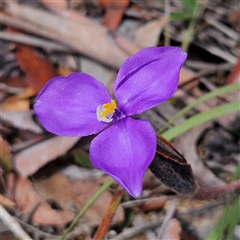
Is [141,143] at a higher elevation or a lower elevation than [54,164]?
higher

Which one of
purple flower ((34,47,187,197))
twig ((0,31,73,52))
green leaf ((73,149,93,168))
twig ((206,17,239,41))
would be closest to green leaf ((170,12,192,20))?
twig ((206,17,239,41))

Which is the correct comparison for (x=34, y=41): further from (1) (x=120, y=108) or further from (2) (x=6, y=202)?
(1) (x=120, y=108)

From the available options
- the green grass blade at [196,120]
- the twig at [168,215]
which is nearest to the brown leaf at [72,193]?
the twig at [168,215]

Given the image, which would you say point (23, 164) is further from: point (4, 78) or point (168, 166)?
point (168, 166)

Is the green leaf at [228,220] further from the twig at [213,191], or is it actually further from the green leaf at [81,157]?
the green leaf at [81,157]

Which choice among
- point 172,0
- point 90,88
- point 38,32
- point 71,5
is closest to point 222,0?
point 172,0

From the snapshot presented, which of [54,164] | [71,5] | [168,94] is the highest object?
[168,94]

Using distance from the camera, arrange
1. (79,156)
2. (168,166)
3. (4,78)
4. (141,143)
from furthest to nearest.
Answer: (4,78) < (79,156) < (168,166) < (141,143)
